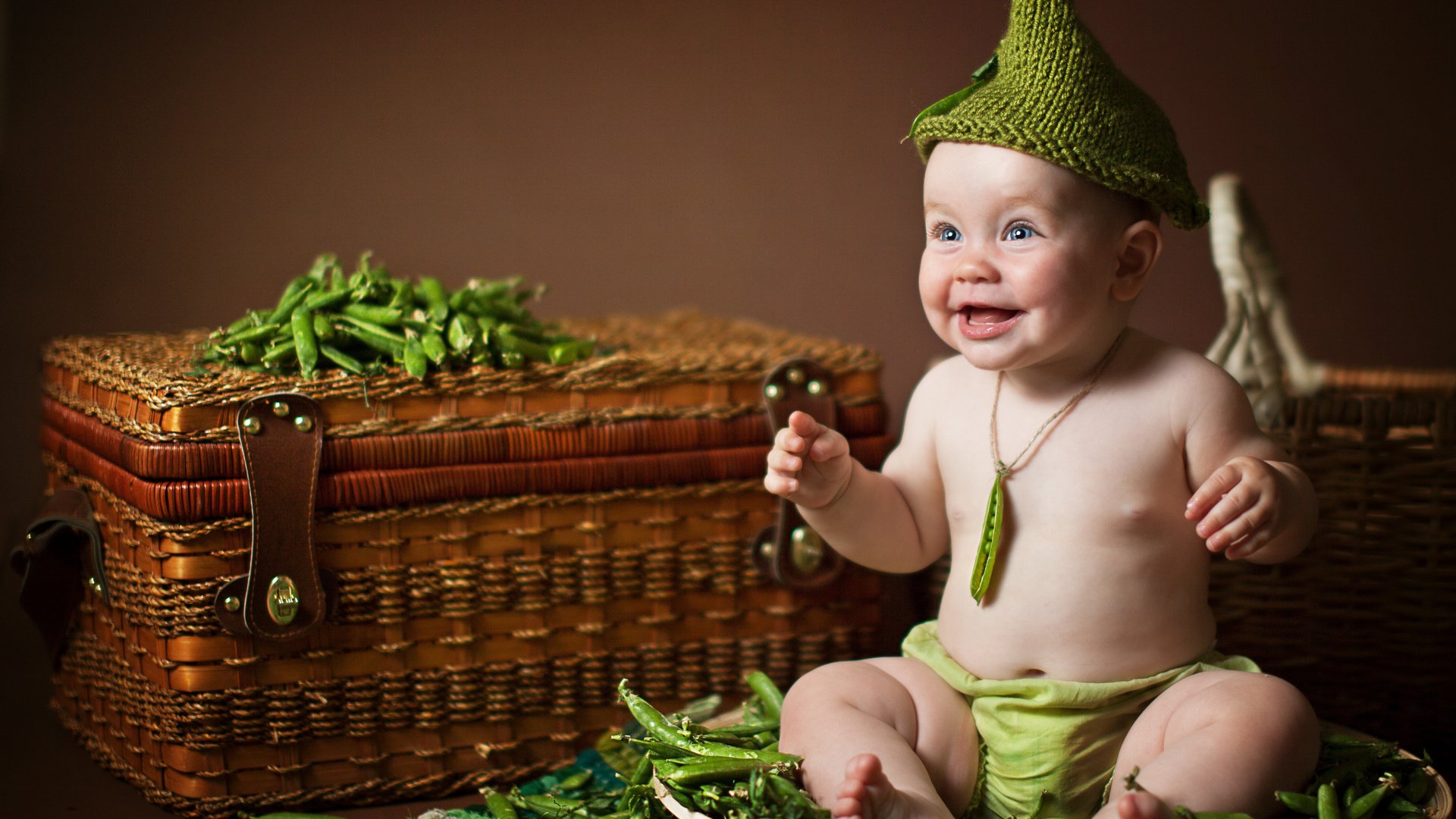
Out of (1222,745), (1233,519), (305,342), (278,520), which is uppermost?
(305,342)

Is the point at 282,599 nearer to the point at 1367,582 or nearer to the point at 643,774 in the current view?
the point at 643,774

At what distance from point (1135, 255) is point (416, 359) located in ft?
3.24

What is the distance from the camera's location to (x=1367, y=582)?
198cm

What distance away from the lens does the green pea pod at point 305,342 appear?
1772mm

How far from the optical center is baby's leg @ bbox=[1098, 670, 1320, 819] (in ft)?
4.17

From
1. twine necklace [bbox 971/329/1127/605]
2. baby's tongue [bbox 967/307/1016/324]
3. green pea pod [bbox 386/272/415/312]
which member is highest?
baby's tongue [bbox 967/307/1016/324]

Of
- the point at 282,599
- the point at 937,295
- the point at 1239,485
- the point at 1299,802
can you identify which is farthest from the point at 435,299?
the point at 1299,802

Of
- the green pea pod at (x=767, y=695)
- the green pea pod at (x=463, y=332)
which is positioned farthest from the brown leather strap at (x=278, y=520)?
the green pea pod at (x=767, y=695)

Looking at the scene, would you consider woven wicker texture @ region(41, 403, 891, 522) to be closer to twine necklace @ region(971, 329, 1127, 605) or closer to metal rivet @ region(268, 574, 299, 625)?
metal rivet @ region(268, 574, 299, 625)

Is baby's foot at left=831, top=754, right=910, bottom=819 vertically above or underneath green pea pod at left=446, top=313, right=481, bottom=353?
underneath

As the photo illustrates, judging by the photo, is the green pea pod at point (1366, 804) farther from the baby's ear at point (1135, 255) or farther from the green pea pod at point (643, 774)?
the green pea pod at point (643, 774)

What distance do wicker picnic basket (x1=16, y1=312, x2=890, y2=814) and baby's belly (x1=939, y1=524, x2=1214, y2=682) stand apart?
56 cm

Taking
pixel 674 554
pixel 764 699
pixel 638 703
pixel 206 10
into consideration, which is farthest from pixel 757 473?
pixel 206 10

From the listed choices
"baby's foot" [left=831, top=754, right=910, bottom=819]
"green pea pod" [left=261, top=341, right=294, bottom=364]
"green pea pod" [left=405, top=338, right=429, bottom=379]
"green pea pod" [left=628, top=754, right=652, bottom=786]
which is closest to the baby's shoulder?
"baby's foot" [left=831, top=754, right=910, bottom=819]
